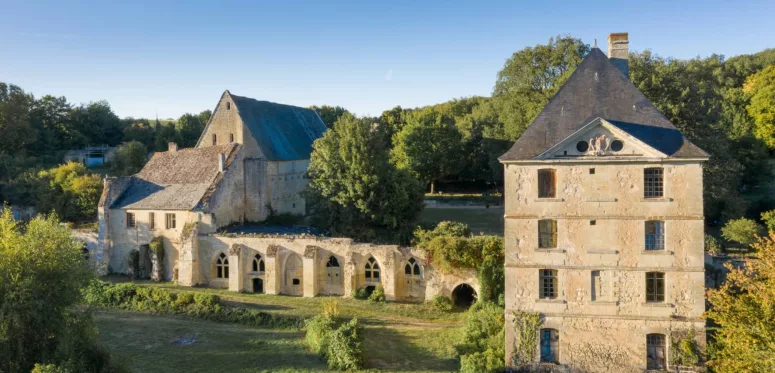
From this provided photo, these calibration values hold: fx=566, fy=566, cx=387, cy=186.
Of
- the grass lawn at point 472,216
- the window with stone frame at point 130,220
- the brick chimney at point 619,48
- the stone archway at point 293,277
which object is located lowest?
the stone archway at point 293,277

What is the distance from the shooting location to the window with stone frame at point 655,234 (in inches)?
828

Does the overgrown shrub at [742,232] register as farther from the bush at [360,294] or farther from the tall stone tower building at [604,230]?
the bush at [360,294]

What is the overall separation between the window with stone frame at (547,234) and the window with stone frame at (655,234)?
3354 mm

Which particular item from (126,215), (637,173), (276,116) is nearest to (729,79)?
(276,116)

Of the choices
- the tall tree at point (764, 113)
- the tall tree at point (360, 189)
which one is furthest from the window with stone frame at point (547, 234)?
the tall tree at point (764, 113)

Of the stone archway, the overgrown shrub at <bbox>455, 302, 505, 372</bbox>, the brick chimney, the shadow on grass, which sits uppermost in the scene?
the brick chimney

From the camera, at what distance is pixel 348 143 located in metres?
36.2

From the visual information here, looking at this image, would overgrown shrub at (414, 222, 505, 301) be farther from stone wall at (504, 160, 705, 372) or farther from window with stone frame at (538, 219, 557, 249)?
window with stone frame at (538, 219, 557, 249)

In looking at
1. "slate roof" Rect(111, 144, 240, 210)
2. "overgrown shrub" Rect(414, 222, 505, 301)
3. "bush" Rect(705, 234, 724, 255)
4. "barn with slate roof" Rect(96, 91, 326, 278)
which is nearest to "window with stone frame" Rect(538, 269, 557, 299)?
"overgrown shrub" Rect(414, 222, 505, 301)

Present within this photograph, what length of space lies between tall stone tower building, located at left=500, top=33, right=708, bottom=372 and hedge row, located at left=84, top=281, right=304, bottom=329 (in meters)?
11.5

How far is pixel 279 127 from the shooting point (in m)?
47.2

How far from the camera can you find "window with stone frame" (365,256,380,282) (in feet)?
103

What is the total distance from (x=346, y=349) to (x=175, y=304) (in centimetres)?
1236

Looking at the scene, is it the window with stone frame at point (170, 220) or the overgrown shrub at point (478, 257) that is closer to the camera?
the overgrown shrub at point (478, 257)
